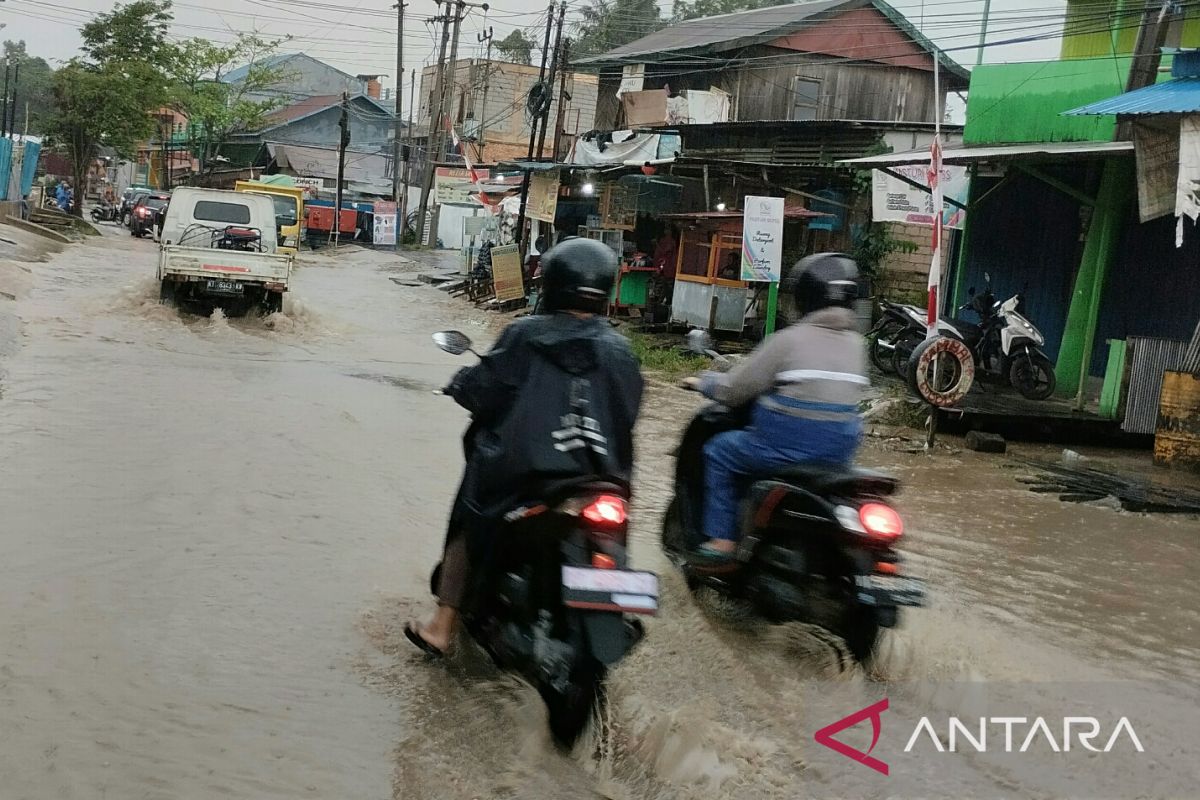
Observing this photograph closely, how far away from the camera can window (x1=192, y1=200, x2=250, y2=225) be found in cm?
1828

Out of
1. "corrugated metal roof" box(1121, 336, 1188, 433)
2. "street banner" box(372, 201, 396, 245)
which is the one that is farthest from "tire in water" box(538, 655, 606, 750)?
"street banner" box(372, 201, 396, 245)

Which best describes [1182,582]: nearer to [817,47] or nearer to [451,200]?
[817,47]

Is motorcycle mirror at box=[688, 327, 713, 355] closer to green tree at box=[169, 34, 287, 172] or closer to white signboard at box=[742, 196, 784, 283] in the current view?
white signboard at box=[742, 196, 784, 283]

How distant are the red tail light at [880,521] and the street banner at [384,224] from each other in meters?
40.5

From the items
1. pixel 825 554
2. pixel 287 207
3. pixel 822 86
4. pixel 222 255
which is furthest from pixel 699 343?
pixel 287 207

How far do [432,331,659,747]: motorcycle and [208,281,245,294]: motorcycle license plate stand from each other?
41.8ft

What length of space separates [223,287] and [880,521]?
511 inches

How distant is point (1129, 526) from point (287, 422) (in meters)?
6.60

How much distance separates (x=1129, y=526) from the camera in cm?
834

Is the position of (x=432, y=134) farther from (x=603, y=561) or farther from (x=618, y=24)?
(x=603, y=561)

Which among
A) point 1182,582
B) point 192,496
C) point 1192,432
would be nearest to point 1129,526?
point 1182,582

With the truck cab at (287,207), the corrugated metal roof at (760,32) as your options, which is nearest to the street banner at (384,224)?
the truck cab at (287,207)

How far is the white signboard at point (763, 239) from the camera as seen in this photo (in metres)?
15.7

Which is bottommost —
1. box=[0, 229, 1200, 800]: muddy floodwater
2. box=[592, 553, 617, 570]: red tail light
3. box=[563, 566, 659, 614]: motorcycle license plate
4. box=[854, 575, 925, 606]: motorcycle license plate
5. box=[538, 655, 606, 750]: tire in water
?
box=[0, 229, 1200, 800]: muddy floodwater
